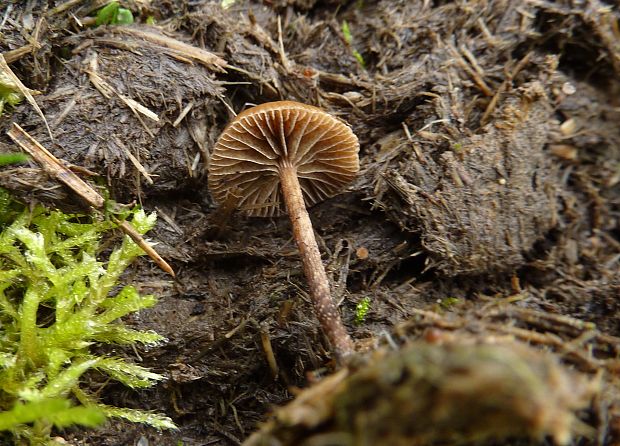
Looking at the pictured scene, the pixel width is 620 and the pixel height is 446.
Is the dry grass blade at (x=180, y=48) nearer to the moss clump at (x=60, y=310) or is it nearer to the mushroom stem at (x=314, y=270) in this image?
the mushroom stem at (x=314, y=270)

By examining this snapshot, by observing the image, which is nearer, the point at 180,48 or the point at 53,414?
the point at 53,414

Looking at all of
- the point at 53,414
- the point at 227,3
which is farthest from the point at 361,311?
the point at 227,3

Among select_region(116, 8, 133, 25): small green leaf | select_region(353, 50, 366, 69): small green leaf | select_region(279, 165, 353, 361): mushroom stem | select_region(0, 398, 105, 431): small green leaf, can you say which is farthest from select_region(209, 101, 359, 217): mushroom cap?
select_region(0, 398, 105, 431): small green leaf

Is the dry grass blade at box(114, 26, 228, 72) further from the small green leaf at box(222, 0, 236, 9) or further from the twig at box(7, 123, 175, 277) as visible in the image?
the twig at box(7, 123, 175, 277)

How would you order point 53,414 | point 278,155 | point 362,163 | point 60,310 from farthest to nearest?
point 362,163, point 278,155, point 60,310, point 53,414

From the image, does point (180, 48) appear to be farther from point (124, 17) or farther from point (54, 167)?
point (54, 167)

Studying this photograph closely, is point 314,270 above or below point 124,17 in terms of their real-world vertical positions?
below
